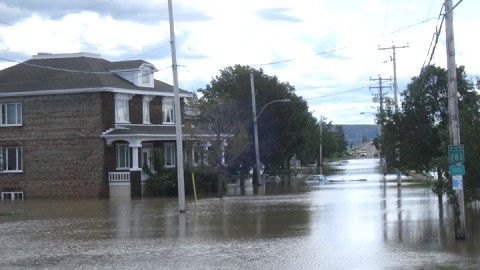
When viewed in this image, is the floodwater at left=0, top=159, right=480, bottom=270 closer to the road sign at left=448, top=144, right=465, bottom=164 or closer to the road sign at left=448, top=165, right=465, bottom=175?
the road sign at left=448, top=165, right=465, bottom=175

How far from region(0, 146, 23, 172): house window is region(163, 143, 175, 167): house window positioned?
9609mm

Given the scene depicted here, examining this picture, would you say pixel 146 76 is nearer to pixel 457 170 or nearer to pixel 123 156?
pixel 123 156

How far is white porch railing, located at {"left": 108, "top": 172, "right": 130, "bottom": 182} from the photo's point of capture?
4531 centimetres

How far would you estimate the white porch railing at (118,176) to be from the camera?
45.3m

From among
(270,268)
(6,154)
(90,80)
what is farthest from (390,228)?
(6,154)

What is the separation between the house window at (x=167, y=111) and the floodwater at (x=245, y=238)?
18.3 metres

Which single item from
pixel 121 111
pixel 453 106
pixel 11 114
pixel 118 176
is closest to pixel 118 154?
pixel 118 176

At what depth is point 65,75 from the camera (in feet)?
155

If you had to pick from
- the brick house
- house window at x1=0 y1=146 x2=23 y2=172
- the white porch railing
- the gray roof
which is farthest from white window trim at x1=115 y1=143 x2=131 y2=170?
house window at x1=0 y1=146 x2=23 y2=172

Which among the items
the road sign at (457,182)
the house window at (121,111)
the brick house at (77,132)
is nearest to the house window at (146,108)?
the brick house at (77,132)

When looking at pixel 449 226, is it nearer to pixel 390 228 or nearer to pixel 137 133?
pixel 390 228

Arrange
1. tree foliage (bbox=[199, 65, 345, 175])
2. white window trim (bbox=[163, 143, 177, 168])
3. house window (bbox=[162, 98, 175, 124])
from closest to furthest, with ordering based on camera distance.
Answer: white window trim (bbox=[163, 143, 177, 168]), house window (bbox=[162, 98, 175, 124]), tree foliage (bbox=[199, 65, 345, 175])

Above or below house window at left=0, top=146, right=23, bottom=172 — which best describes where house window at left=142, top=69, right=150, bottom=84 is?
above

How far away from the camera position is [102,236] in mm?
21828
